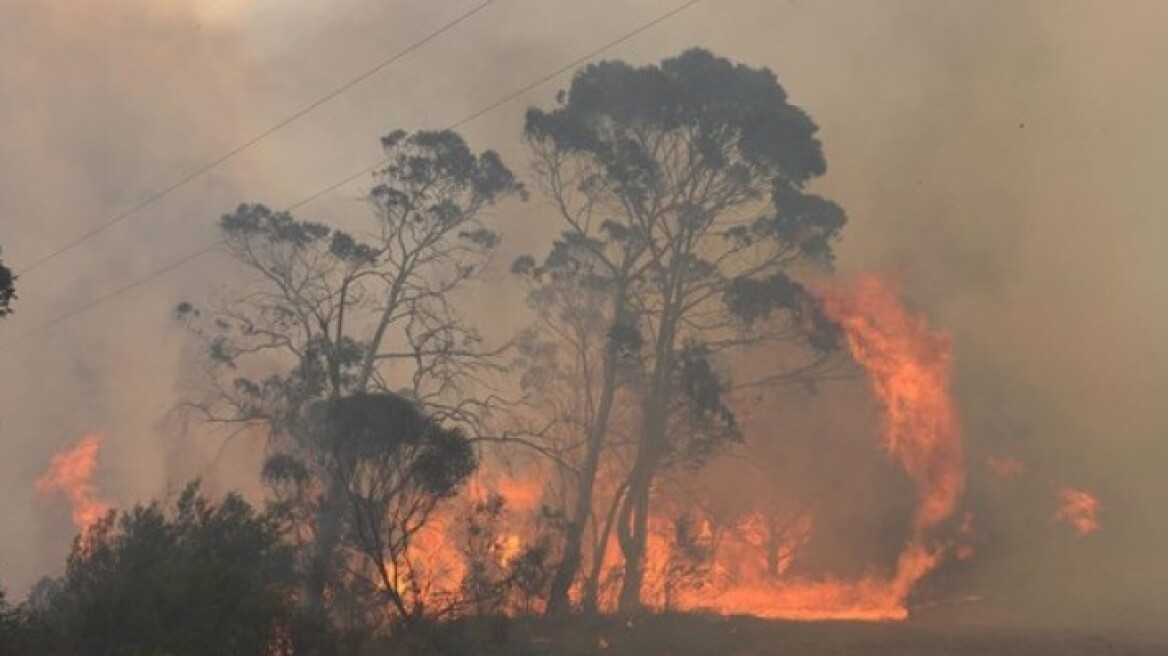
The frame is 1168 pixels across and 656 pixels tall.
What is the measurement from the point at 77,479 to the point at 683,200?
3470cm

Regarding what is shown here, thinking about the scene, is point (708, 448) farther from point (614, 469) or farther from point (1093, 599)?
point (1093, 599)

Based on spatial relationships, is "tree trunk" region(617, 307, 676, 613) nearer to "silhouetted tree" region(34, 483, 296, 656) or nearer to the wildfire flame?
the wildfire flame

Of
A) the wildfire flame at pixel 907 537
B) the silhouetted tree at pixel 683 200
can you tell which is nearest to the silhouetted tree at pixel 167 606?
the wildfire flame at pixel 907 537

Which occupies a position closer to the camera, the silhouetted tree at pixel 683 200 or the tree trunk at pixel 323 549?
the tree trunk at pixel 323 549

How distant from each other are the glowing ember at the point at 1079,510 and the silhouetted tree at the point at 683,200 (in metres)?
13.5

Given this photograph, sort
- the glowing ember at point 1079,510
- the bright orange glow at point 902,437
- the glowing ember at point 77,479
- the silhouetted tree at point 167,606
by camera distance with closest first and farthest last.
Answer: the silhouetted tree at point 167,606 < the bright orange glow at point 902,437 < the glowing ember at point 1079,510 < the glowing ember at point 77,479

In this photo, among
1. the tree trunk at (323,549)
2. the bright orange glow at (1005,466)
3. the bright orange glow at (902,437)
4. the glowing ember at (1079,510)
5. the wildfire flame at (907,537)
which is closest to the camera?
the tree trunk at (323,549)

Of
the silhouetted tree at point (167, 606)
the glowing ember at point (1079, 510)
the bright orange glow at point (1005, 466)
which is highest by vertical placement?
the bright orange glow at point (1005, 466)

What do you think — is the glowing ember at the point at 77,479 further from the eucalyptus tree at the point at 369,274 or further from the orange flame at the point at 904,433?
the orange flame at the point at 904,433

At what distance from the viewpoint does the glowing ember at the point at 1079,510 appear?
43594mm

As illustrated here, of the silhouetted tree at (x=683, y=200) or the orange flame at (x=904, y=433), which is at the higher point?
the silhouetted tree at (x=683, y=200)

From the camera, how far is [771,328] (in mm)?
38969

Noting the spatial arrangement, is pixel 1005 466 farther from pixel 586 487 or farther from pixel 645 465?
pixel 586 487

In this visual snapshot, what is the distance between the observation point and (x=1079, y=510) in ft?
145
